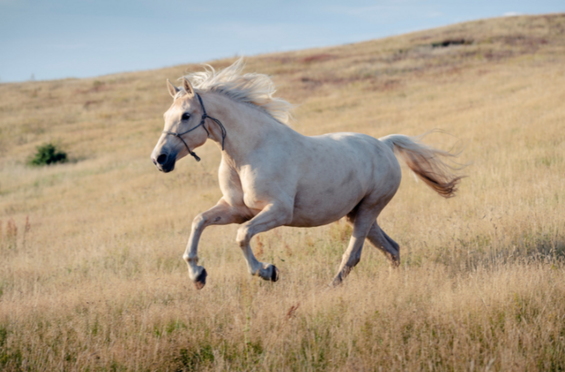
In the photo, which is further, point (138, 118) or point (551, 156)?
point (138, 118)

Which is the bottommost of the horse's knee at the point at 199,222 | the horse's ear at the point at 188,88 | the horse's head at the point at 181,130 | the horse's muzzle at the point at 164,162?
the horse's knee at the point at 199,222

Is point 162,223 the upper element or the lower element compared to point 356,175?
lower

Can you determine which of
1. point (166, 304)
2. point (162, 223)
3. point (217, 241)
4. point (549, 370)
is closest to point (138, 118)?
point (162, 223)

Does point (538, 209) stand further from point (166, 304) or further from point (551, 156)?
point (166, 304)

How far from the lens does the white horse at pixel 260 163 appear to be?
4273 millimetres

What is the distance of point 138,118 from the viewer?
32.4 metres

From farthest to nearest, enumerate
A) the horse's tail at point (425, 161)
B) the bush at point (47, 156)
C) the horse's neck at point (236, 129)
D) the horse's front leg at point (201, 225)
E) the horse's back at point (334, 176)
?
the bush at point (47, 156)
the horse's tail at point (425, 161)
the horse's back at point (334, 176)
the horse's neck at point (236, 129)
the horse's front leg at point (201, 225)

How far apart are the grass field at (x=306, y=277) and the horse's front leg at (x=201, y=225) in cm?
37

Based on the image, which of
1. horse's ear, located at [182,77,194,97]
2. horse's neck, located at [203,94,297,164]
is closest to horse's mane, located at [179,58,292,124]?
horse's neck, located at [203,94,297,164]

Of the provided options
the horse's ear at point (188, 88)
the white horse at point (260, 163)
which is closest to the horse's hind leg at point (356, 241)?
the white horse at point (260, 163)

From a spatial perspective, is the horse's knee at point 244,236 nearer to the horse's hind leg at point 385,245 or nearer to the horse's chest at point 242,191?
the horse's chest at point 242,191

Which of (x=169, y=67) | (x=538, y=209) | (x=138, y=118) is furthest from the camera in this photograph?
(x=169, y=67)

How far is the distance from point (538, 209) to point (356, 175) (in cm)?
342

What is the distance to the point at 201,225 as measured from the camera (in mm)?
4398
